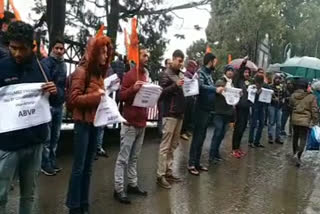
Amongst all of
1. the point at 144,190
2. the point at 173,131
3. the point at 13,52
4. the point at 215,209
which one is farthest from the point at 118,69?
the point at 13,52

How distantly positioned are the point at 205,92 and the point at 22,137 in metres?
3.96

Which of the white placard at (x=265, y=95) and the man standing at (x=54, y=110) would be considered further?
the white placard at (x=265, y=95)

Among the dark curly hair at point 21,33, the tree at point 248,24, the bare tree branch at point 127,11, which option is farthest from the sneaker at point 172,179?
the tree at point 248,24

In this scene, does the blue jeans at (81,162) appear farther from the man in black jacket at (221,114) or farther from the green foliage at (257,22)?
the green foliage at (257,22)

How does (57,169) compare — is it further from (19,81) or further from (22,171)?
(19,81)

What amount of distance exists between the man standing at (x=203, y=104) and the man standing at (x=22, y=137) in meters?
3.69

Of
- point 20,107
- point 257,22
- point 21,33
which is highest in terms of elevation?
point 257,22

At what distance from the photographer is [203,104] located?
7203 mm

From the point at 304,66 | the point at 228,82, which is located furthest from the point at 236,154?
the point at 304,66

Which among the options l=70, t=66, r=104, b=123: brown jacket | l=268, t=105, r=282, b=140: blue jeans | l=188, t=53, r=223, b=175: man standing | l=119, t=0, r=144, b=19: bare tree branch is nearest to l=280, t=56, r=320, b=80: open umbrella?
l=119, t=0, r=144, b=19: bare tree branch

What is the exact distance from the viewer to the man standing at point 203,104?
718 centimetres

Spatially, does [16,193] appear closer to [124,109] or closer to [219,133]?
[124,109]

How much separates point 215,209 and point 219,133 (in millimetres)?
2720

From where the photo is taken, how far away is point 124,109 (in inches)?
221
